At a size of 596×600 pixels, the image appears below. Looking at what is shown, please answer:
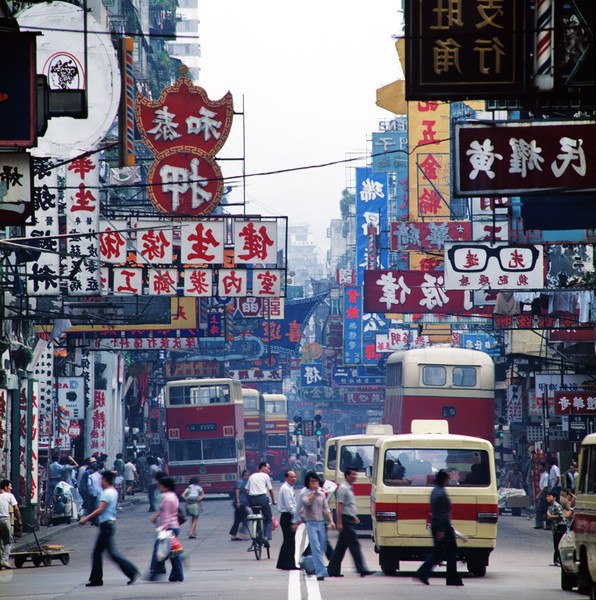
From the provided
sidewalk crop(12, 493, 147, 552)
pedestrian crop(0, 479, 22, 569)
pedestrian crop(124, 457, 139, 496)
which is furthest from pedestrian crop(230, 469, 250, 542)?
pedestrian crop(124, 457, 139, 496)

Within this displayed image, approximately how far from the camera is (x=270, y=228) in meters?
29.9

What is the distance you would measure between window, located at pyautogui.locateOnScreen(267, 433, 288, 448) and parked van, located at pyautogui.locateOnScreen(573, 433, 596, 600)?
170 feet

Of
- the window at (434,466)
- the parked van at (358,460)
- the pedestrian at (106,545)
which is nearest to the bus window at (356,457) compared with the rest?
the parked van at (358,460)

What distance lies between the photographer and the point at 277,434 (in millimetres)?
68188

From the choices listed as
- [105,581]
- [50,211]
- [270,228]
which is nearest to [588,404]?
[270,228]

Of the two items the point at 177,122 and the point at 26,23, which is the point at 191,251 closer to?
the point at 177,122

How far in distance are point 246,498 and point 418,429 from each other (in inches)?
204

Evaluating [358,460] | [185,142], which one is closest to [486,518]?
[358,460]

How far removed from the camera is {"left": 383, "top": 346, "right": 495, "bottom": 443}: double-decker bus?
111 feet

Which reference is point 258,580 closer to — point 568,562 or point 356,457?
point 568,562

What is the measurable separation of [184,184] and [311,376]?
55638 mm

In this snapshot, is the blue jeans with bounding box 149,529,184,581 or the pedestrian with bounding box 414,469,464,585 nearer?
the pedestrian with bounding box 414,469,464,585

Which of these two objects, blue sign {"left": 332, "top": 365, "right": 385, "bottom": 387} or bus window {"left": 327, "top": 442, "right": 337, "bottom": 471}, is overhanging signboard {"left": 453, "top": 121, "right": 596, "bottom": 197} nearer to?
bus window {"left": 327, "top": 442, "right": 337, "bottom": 471}

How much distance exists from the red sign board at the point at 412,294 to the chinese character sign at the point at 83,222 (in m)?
10.7
